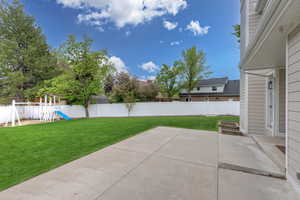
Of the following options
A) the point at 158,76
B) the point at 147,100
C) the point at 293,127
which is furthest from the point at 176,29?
the point at 293,127

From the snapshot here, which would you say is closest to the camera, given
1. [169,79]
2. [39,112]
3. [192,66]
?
[39,112]

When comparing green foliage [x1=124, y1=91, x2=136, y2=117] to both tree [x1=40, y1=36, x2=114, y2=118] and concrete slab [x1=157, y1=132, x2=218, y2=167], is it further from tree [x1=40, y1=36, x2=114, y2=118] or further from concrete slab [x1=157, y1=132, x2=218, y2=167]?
concrete slab [x1=157, y1=132, x2=218, y2=167]

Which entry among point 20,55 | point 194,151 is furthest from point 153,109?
point 20,55

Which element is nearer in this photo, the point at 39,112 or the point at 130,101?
the point at 39,112

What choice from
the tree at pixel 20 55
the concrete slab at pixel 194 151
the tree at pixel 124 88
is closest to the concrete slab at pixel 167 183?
the concrete slab at pixel 194 151

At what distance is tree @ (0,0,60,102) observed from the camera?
1238 centimetres

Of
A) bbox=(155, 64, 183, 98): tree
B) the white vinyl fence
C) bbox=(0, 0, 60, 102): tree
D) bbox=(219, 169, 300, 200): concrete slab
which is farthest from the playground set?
bbox=(155, 64, 183, 98): tree

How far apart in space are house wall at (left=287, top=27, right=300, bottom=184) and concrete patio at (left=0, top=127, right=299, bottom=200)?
14.9 inches

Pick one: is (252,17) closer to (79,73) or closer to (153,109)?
(153,109)

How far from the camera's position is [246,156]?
121 inches

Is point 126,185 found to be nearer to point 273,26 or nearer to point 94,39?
point 273,26

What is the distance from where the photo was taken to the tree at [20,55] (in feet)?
40.6

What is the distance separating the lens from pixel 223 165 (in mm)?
2609

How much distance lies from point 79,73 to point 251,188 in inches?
528
